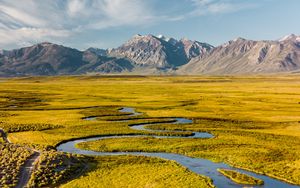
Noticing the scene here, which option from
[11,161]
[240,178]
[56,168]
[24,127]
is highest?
[11,161]

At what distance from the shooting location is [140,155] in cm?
5834

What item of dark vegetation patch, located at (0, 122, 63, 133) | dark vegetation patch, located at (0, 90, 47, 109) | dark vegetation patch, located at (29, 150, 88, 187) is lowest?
dark vegetation patch, located at (0, 90, 47, 109)

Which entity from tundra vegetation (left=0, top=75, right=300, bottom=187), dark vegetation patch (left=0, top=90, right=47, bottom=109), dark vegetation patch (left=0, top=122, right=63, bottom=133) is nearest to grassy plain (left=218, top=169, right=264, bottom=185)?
tundra vegetation (left=0, top=75, right=300, bottom=187)

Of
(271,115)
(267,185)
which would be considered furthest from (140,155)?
(271,115)

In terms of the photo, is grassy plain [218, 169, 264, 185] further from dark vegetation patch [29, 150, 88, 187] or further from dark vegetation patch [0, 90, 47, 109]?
dark vegetation patch [0, 90, 47, 109]

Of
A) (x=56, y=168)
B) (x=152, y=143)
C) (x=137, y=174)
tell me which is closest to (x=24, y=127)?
(x=152, y=143)

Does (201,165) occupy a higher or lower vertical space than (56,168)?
lower

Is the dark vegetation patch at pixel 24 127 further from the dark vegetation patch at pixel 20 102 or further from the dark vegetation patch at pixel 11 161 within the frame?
the dark vegetation patch at pixel 20 102

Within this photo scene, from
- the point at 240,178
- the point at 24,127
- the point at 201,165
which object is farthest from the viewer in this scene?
the point at 24,127

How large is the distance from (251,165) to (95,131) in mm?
37359

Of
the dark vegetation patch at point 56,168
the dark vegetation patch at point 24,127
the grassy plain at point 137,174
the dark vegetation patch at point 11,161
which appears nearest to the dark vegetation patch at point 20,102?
the dark vegetation patch at point 24,127

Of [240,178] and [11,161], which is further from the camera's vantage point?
[11,161]

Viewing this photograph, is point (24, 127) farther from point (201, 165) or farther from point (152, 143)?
point (201, 165)

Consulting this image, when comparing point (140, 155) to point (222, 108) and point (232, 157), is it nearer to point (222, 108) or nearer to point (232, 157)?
point (232, 157)
